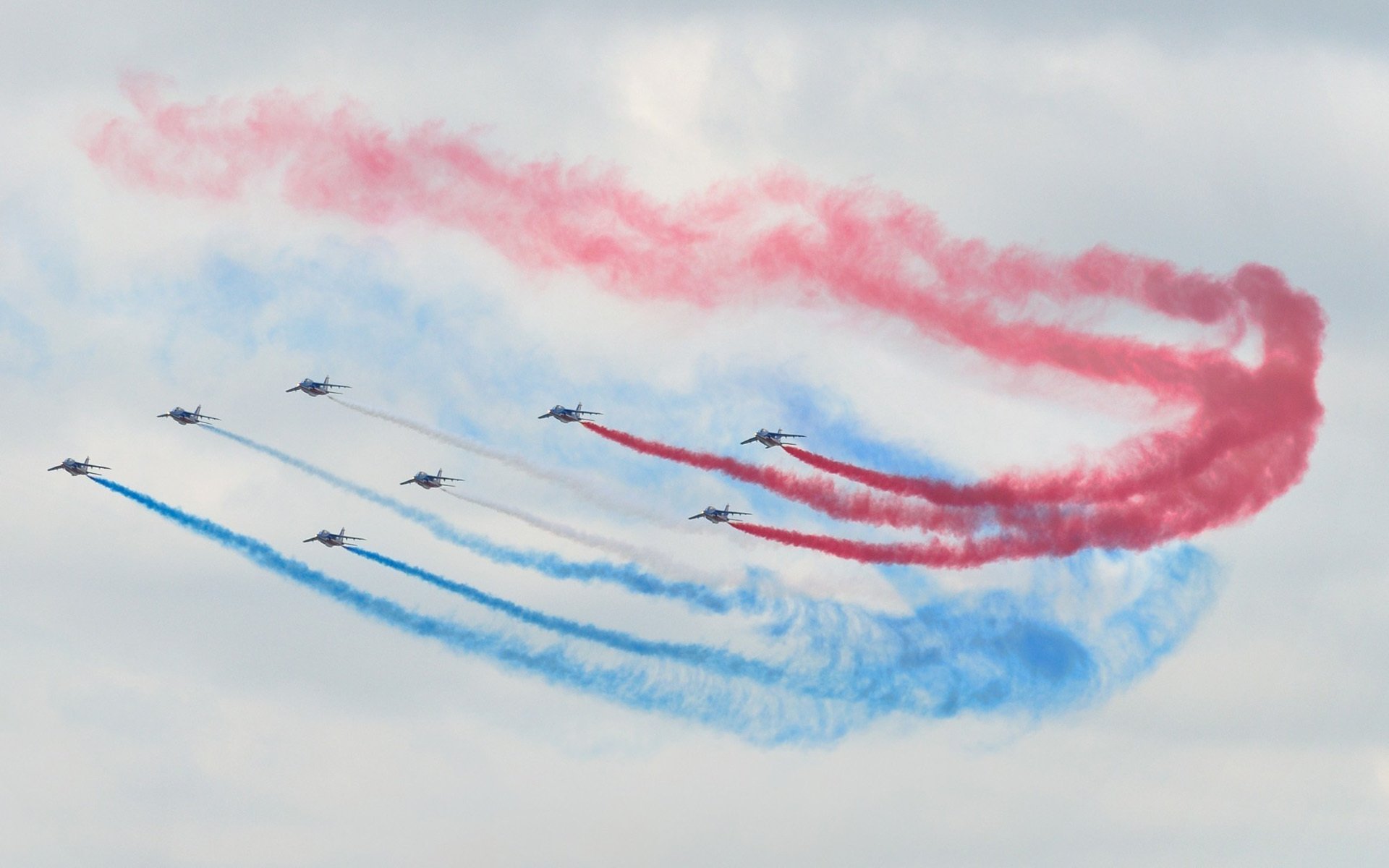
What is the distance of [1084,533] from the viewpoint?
88.7m

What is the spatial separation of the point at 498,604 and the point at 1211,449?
83.4 feet

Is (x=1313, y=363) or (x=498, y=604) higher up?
(x=1313, y=363)

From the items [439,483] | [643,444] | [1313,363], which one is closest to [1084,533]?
[1313,363]

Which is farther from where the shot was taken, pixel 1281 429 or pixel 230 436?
pixel 230 436

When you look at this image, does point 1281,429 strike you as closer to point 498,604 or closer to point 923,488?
point 923,488

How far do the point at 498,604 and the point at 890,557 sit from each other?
14.0m

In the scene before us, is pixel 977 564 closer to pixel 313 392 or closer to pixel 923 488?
pixel 923 488

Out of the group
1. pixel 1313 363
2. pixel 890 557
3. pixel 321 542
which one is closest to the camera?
pixel 1313 363

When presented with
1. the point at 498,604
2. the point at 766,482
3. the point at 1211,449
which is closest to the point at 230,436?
the point at 498,604

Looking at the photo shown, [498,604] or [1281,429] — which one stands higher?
[1281,429]

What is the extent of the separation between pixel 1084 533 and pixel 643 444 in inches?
611

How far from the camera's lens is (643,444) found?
3570 inches

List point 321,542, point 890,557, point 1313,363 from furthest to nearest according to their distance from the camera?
1. point 321,542
2. point 890,557
3. point 1313,363

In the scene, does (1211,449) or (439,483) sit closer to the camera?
(1211,449)
